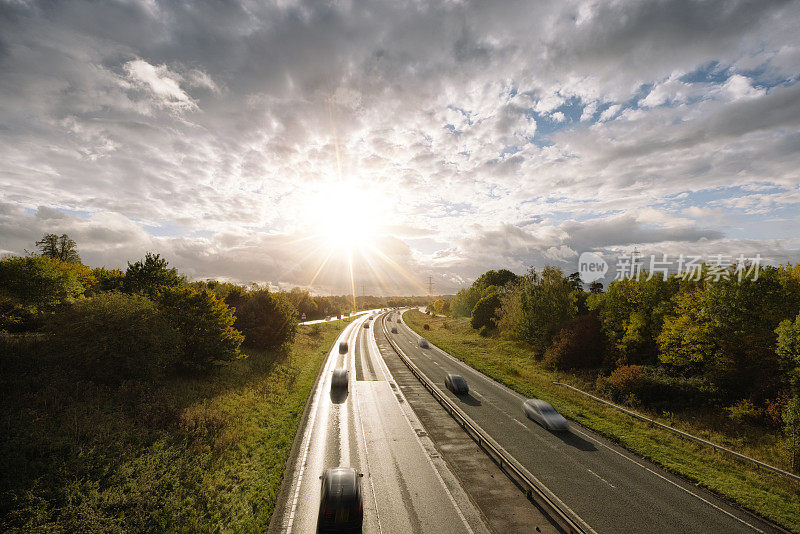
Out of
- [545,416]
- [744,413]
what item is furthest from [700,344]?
[545,416]

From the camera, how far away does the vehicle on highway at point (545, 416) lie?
67.7 ft

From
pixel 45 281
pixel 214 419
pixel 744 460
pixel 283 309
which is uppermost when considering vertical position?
pixel 45 281

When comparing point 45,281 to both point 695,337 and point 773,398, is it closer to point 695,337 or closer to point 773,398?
point 695,337

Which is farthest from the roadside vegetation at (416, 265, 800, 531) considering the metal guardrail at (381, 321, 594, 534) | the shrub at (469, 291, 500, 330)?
the shrub at (469, 291, 500, 330)

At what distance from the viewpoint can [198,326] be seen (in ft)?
87.5

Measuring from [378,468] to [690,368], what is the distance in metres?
30.1

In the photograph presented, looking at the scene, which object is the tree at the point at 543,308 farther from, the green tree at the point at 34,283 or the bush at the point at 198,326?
the green tree at the point at 34,283

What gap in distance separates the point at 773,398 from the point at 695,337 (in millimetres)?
5741

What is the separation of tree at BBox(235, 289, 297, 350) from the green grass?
26.9m

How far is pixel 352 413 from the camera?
2359 centimetres

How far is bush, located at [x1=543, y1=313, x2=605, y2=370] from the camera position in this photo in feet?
120

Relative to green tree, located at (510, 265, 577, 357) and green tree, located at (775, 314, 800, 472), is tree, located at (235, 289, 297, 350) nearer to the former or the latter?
green tree, located at (510, 265, 577, 357)

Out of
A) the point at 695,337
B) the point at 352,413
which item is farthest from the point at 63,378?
the point at 695,337

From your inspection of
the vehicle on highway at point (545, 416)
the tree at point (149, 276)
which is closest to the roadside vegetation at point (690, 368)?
the vehicle on highway at point (545, 416)
